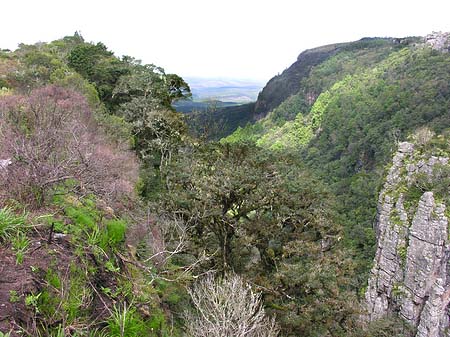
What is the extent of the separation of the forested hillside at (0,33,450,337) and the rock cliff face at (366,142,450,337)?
1.84ft

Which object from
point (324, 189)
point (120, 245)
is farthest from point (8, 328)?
point (324, 189)

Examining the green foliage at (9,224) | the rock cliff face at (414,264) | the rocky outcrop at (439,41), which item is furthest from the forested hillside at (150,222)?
the rocky outcrop at (439,41)

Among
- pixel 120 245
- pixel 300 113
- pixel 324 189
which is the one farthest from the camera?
pixel 300 113

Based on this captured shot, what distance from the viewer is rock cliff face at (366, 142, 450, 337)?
84.8ft

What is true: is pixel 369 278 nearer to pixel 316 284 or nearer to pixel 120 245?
pixel 316 284

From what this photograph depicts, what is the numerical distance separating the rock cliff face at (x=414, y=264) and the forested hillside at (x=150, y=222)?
561 millimetres

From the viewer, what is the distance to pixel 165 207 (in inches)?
516

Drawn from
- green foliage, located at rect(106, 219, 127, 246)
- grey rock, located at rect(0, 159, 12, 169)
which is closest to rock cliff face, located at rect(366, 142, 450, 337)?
green foliage, located at rect(106, 219, 127, 246)

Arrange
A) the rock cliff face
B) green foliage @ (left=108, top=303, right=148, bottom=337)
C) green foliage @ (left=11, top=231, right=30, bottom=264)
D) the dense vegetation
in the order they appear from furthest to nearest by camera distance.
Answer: the dense vegetation < the rock cliff face < green foliage @ (left=11, top=231, right=30, bottom=264) < green foliage @ (left=108, top=303, right=148, bottom=337)

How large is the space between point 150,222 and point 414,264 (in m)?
23.7

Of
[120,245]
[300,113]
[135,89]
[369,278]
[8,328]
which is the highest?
[135,89]

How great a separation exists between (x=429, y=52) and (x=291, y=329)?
77.9 meters

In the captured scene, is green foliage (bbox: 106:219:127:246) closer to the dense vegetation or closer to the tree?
the tree

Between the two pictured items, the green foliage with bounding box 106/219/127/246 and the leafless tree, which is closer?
the leafless tree
